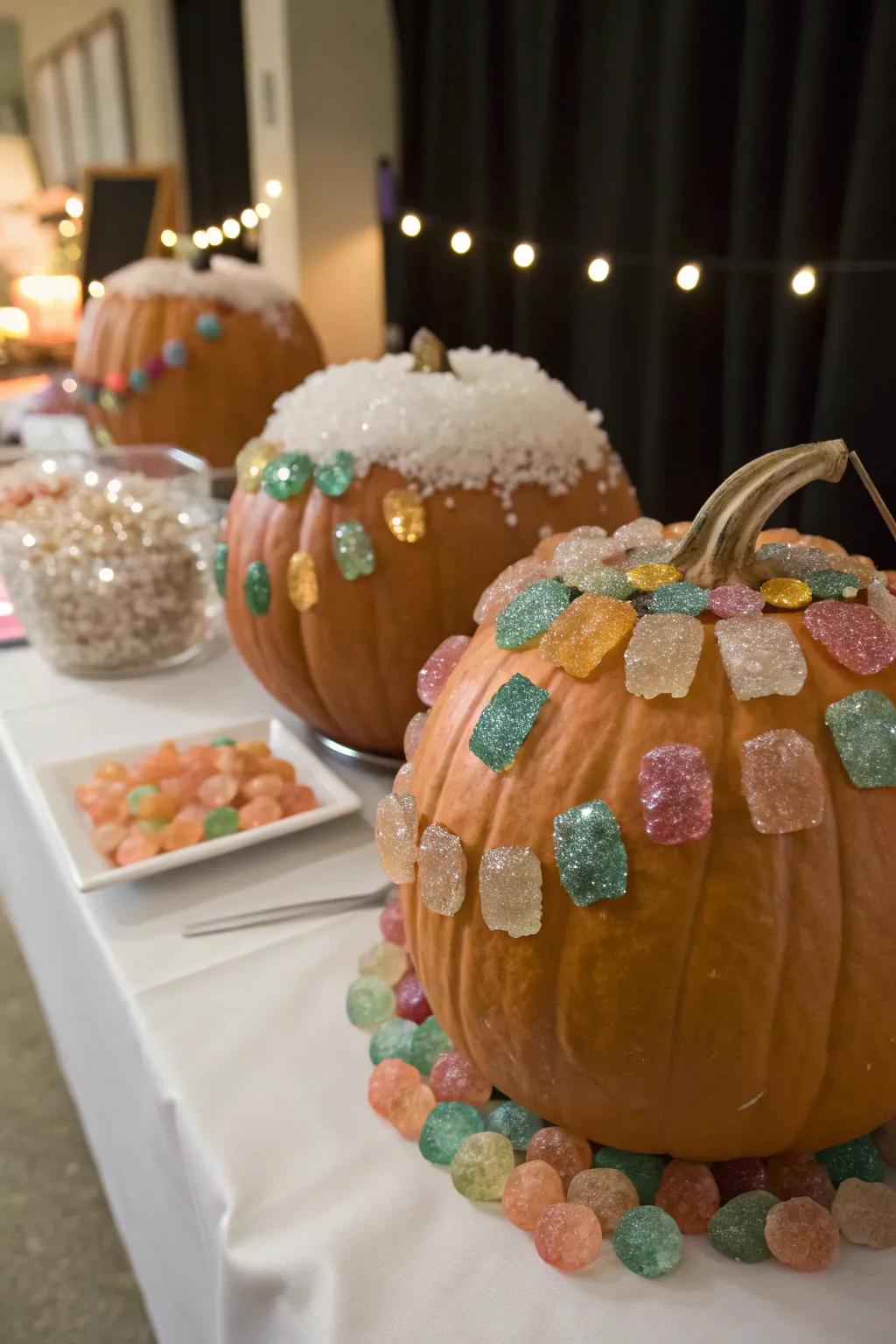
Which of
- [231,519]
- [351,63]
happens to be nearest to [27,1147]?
[231,519]

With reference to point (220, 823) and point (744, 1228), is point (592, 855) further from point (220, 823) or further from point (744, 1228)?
point (220, 823)

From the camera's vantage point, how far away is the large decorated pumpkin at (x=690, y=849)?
0.51 metres

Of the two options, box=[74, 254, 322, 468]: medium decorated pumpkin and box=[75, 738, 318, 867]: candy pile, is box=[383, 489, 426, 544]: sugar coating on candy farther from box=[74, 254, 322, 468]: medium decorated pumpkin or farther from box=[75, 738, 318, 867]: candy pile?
box=[74, 254, 322, 468]: medium decorated pumpkin

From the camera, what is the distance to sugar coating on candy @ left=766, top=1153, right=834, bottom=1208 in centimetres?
56

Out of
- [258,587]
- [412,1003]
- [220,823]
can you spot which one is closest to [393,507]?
[258,587]

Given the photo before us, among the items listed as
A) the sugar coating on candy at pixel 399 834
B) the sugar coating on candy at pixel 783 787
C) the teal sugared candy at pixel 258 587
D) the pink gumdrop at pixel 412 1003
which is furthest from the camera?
the teal sugared candy at pixel 258 587

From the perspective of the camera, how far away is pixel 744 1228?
0.53 metres

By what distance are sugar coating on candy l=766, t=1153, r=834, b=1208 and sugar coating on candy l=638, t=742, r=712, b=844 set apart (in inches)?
8.8

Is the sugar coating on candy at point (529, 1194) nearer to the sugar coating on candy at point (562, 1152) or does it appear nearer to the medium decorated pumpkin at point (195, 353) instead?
the sugar coating on candy at point (562, 1152)

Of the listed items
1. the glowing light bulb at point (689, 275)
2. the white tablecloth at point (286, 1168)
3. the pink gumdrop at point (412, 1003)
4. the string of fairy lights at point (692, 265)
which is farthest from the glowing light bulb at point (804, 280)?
the pink gumdrop at point (412, 1003)

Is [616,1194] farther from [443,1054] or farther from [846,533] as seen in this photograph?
[846,533]

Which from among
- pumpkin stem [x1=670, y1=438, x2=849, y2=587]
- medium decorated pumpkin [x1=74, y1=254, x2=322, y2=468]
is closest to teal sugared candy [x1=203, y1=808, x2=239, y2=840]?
pumpkin stem [x1=670, y1=438, x2=849, y2=587]

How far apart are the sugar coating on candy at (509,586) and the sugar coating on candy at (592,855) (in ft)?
0.56

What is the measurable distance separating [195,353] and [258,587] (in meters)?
0.90
